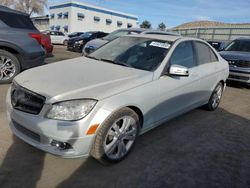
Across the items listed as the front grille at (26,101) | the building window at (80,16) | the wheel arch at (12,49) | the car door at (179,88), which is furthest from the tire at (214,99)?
the building window at (80,16)

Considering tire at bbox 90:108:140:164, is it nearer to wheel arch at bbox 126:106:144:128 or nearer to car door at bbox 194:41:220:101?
wheel arch at bbox 126:106:144:128

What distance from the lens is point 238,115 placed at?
532 centimetres

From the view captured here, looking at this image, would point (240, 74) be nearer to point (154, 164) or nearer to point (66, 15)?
point (154, 164)

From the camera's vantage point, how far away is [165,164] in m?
3.11

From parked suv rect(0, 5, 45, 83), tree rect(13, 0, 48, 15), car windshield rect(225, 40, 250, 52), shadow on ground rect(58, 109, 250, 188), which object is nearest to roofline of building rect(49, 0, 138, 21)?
tree rect(13, 0, 48, 15)

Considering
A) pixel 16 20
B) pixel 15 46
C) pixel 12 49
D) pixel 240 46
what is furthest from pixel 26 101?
pixel 240 46

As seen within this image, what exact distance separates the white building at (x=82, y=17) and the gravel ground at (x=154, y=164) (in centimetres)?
3720

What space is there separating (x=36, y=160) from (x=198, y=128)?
9.48 feet

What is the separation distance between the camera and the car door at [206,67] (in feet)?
14.6

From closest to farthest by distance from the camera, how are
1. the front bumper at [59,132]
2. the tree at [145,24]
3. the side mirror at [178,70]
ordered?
the front bumper at [59,132] < the side mirror at [178,70] < the tree at [145,24]

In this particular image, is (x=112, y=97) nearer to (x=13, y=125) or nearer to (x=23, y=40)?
(x=13, y=125)

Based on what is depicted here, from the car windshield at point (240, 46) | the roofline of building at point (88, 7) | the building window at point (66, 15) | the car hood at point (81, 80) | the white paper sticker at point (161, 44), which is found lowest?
the car hood at point (81, 80)

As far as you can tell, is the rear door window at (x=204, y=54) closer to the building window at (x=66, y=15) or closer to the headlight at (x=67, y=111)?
the headlight at (x=67, y=111)

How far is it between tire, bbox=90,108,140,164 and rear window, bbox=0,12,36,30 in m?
4.52
